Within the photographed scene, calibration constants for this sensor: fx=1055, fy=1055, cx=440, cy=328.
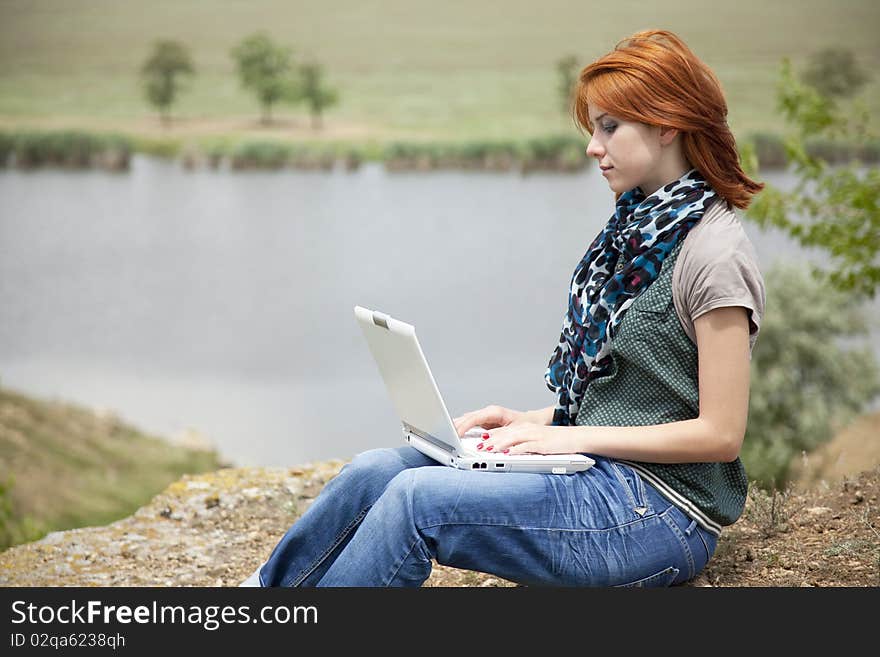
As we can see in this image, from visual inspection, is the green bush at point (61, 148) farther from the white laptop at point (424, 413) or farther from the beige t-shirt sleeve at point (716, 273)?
the beige t-shirt sleeve at point (716, 273)

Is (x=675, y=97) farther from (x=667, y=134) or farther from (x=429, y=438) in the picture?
(x=429, y=438)

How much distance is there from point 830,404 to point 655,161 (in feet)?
23.5

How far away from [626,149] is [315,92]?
1026 cm

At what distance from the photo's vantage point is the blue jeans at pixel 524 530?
1.73 m

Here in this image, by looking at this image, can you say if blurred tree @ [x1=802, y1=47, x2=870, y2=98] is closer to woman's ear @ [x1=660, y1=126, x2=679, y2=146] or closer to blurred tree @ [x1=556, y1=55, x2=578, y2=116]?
blurred tree @ [x1=556, y1=55, x2=578, y2=116]

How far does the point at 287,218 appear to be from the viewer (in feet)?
37.7

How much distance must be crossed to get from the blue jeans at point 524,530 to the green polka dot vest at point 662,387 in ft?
0.12

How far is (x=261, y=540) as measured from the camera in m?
3.01

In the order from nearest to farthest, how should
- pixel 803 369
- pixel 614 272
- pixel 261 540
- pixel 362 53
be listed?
1. pixel 614 272
2. pixel 261 540
3. pixel 803 369
4. pixel 362 53

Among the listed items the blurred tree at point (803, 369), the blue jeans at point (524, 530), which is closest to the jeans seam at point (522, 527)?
the blue jeans at point (524, 530)

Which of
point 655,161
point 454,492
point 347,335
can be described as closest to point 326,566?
point 454,492

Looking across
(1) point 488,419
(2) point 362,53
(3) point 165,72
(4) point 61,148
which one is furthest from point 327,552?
(3) point 165,72

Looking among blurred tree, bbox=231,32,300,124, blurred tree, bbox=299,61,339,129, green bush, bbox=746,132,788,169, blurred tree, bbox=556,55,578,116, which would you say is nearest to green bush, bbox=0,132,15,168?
blurred tree, bbox=231,32,300,124

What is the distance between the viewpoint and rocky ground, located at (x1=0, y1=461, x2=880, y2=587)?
2.27 meters
